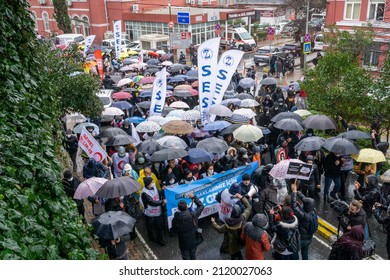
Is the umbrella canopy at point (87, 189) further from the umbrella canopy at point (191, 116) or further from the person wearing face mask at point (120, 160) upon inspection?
the umbrella canopy at point (191, 116)

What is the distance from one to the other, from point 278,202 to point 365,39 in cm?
1393

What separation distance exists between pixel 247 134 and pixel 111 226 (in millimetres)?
5371

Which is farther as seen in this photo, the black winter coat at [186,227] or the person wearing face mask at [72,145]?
the person wearing face mask at [72,145]

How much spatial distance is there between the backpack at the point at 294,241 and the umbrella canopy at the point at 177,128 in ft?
17.5

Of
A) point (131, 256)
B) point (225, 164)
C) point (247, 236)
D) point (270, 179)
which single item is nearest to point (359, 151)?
point (270, 179)

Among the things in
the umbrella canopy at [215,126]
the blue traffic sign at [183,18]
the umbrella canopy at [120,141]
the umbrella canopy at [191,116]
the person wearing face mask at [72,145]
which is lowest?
the person wearing face mask at [72,145]

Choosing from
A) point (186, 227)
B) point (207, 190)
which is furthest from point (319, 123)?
point (186, 227)

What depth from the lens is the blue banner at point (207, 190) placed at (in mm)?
8477

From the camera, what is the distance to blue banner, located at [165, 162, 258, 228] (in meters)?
8.48

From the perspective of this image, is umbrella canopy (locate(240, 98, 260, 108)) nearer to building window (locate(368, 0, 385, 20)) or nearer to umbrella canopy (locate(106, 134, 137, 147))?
umbrella canopy (locate(106, 134, 137, 147))

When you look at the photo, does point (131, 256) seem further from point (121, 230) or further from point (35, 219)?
point (35, 219)

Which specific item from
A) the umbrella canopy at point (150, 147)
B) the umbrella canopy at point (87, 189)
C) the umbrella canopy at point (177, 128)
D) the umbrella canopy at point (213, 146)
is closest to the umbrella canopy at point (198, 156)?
the umbrella canopy at point (213, 146)

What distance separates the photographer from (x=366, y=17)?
25.8 m

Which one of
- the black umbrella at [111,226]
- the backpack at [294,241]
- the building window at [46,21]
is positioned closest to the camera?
the black umbrella at [111,226]
